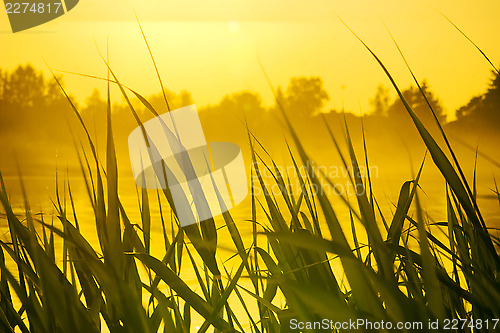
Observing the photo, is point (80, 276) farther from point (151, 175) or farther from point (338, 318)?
point (338, 318)

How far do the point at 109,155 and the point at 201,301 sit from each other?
0.37 feet

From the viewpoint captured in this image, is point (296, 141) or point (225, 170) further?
point (225, 170)

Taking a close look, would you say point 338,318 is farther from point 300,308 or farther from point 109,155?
point 109,155

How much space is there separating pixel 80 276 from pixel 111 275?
14cm

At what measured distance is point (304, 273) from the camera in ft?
1.21

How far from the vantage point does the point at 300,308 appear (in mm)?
292

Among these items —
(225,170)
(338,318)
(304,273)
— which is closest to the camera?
(338,318)

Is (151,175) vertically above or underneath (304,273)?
above

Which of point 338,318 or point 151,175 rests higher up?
point 151,175

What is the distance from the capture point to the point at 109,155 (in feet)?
1.04

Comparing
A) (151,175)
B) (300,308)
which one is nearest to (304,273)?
(300,308)

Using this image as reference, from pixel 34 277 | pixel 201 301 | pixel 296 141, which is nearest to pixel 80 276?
pixel 34 277

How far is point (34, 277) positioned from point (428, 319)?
0.94 feet

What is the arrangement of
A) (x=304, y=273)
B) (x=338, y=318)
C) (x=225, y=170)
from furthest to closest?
(x=225, y=170), (x=304, y=273), (x=338, y=318)
